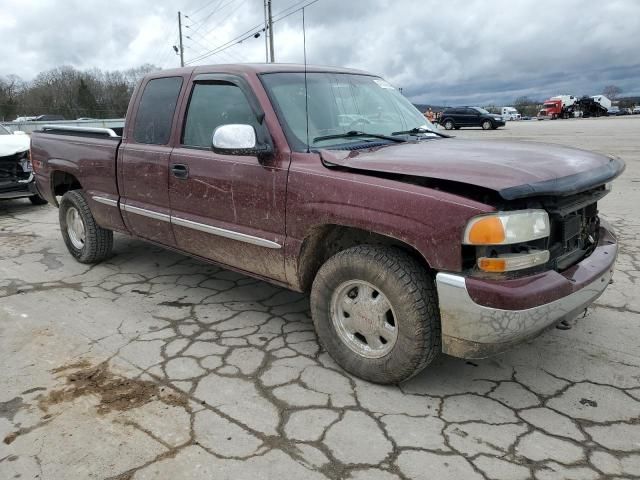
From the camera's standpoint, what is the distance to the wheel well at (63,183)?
543 centimetres

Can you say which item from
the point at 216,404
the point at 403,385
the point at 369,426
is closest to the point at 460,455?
the point at 369,426

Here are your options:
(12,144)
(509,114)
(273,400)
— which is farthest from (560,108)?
(273,400)

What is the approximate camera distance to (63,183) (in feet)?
18.3

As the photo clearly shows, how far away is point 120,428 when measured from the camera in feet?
8.44

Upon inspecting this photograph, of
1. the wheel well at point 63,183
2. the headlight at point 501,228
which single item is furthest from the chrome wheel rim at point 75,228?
the headlight at point 501,228

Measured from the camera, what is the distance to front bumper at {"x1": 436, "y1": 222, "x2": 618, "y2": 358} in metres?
2.40

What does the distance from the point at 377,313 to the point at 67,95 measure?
7083 cm

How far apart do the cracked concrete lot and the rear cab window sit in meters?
1.34

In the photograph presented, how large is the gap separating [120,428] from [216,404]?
480 millimetres

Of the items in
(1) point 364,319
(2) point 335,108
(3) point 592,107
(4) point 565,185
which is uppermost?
(3) point 592,107

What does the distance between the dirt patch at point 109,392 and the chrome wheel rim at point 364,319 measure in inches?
38.0

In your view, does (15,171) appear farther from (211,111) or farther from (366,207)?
(366,207)

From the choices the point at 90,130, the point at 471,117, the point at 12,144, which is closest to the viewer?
the point at 90,130

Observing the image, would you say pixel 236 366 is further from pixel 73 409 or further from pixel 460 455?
pixel 460 455
